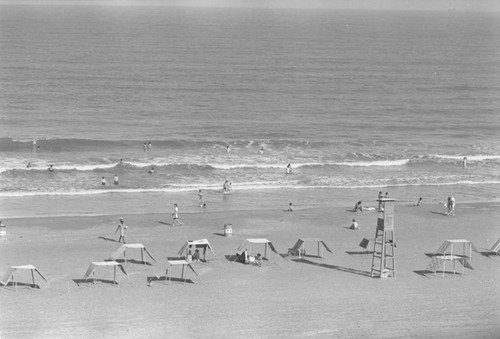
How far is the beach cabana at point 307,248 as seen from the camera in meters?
38.4

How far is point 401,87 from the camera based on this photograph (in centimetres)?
10788

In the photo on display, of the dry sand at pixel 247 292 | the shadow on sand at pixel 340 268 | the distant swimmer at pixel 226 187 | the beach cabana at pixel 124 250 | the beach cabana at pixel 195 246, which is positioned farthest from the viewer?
the distant swimmer at pixel 226 187

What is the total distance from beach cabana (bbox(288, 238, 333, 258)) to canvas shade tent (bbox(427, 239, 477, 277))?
5055 millimetres

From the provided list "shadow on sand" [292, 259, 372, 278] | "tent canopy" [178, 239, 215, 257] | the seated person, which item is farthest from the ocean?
"shadow on sand" [292, 259, 372, 278]

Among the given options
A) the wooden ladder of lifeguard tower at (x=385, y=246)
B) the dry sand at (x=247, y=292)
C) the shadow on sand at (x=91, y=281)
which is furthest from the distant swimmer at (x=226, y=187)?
the shadow on sand at (x=91, y=281)

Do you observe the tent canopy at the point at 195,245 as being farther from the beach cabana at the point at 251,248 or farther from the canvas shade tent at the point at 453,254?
the canvas shade tent at the point at 453,254

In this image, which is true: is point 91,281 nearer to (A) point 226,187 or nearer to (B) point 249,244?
(B) point 249,244

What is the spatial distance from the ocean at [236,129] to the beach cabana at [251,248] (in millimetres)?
11959

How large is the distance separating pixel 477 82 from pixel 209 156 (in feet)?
194

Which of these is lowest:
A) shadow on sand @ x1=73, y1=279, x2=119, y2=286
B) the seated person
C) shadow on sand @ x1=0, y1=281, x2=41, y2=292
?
shadow on sand @ x1=0, y1=281, x2=41, y2=292

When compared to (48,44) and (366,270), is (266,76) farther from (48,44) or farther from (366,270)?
(366,270)

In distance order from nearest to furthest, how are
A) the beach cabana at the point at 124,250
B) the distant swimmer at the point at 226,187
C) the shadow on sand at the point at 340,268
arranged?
the shadow on sand at the point at 340,268
the beach cabana at the point at 124,250
the distant swimmer at the point at 226,187

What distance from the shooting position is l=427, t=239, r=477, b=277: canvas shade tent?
36.1 metres

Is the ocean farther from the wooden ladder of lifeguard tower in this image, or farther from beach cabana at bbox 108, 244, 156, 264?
the wooden ladder of lifeguard tower
